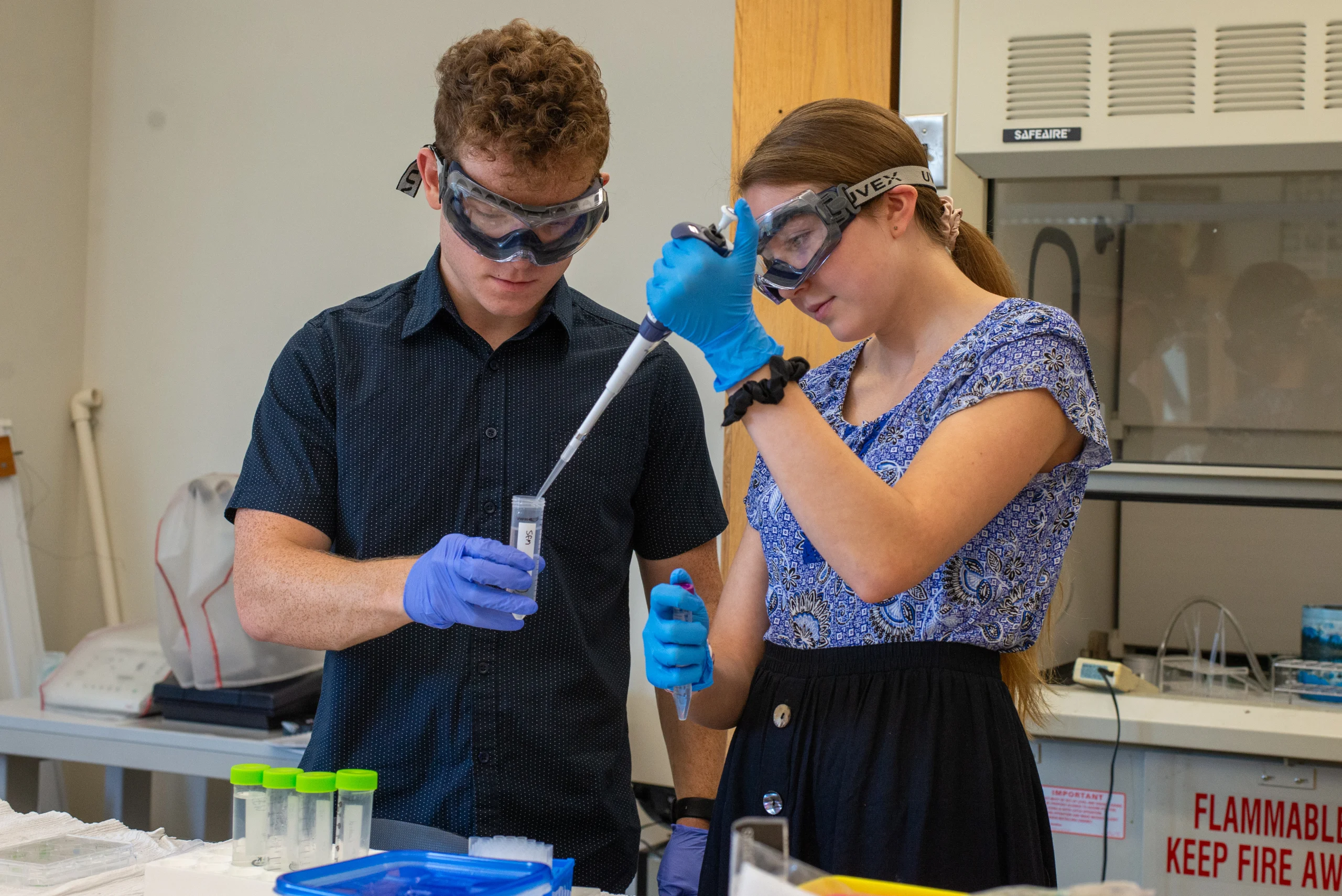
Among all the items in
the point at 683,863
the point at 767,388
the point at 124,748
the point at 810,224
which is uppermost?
the point at 810,224

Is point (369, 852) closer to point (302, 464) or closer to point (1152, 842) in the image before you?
point (302, 464)

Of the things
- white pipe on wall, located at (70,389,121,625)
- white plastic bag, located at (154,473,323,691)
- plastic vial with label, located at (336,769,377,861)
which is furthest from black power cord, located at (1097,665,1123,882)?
white pipe on wall, located at (70,389,121,625)

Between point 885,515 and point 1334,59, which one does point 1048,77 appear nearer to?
point 1334,59

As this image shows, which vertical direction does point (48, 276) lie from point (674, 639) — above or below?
above

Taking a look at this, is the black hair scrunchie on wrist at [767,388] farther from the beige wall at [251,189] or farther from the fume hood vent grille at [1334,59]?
the beige wall at [251,189]

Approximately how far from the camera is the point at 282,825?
1.16 metres

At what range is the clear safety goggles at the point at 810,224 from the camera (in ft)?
4.23

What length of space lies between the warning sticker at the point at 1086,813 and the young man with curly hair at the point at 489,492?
101 cm

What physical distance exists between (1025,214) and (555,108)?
1.67 meters

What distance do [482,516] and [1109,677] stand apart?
1.53 meters

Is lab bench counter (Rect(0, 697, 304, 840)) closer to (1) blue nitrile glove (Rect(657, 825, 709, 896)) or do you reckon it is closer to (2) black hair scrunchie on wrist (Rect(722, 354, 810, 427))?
(1) blue nitrile glove (Rect(657, 825, 709, 896))

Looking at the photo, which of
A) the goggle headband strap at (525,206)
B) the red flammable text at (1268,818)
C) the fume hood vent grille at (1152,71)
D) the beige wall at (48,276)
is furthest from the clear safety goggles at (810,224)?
the beige wall at (48,276)

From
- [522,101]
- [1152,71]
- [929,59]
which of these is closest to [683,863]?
[522,101]

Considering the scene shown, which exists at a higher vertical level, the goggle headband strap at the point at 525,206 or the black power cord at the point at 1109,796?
the goggle headband strap at the point at 525,206
